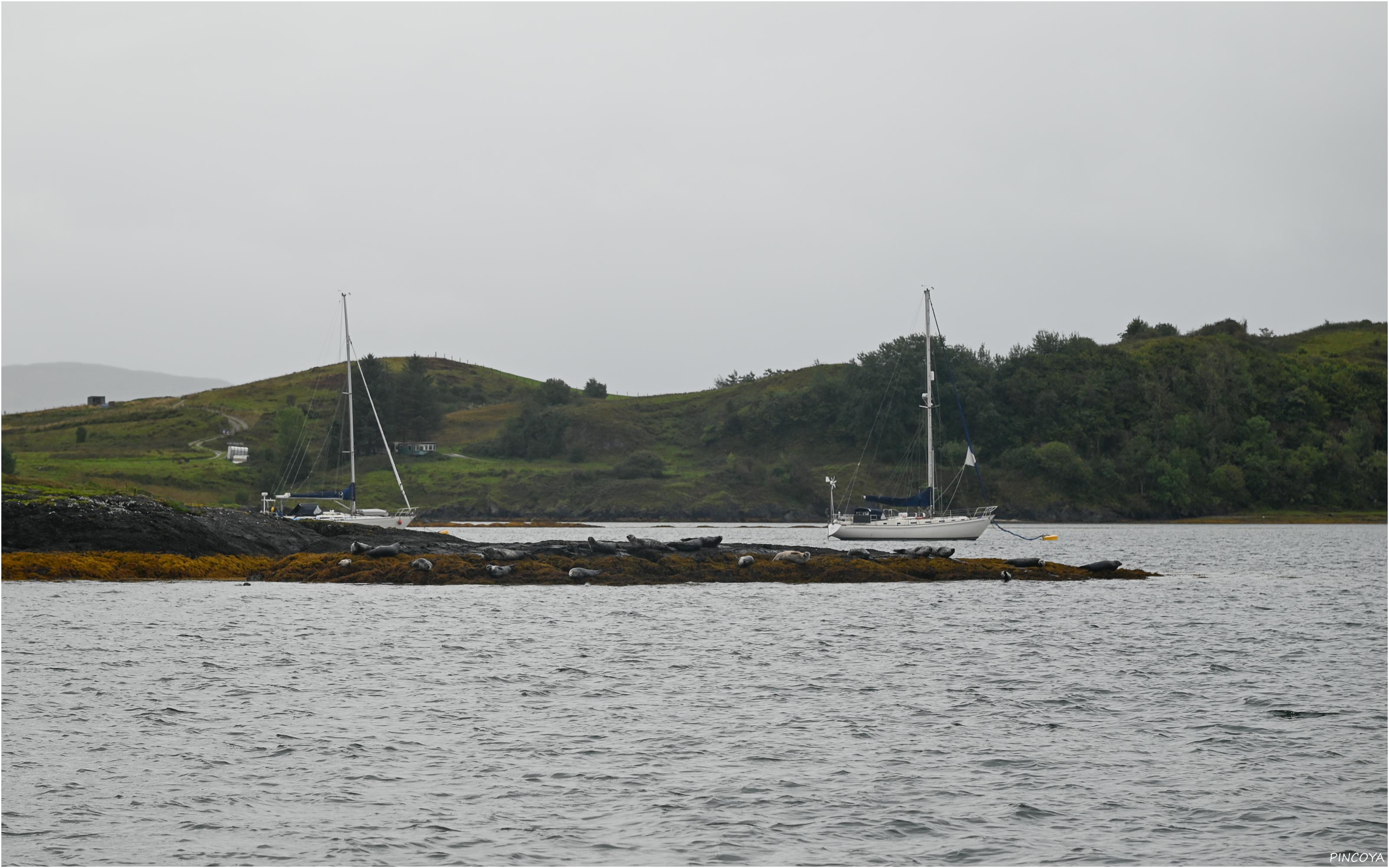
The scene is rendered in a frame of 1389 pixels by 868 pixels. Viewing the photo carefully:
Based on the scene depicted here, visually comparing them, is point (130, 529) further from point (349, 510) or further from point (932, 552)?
point (349, 510)

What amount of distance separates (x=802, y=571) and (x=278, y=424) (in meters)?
101

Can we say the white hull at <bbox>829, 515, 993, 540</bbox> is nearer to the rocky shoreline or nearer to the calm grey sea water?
the rocky shoreline

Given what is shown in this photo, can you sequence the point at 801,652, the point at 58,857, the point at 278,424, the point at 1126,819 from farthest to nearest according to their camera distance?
the point at 278,424, the point at 801,652, the point at 1126,819, the point at 58,857

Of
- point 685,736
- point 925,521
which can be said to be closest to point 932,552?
point 925,521

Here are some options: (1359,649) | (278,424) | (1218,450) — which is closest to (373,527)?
(1359,649)

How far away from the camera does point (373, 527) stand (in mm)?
66125

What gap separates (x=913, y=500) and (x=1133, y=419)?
6972cm

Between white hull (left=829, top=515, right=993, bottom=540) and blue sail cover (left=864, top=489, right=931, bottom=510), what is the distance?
1.49 m

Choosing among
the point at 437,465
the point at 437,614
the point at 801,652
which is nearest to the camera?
the point at 801,652

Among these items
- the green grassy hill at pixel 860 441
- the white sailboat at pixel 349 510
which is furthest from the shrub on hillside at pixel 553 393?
the white sailboat at pixel 349 510

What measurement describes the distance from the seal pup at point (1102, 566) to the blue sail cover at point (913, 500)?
3326 centimetres

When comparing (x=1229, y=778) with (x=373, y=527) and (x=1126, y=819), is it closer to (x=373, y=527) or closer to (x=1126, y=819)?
(x=1126, y=819)

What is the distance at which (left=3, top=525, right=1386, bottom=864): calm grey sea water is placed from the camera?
41.9 feet

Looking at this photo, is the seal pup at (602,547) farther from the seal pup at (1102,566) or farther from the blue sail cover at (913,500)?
the blue sail cover at (913,500)
